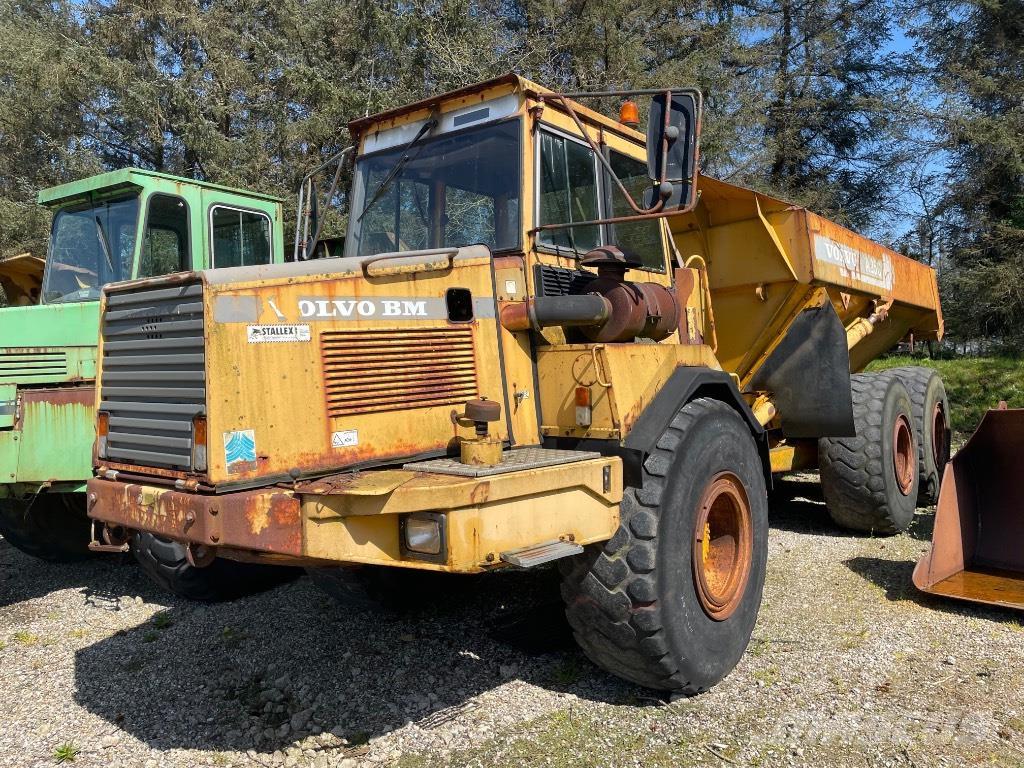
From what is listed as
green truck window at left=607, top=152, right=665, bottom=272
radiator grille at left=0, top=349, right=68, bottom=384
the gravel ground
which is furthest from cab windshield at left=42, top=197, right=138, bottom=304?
green truck window at left=607, top=152, right=665, bottom=272

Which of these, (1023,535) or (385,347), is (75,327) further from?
(1023,535)

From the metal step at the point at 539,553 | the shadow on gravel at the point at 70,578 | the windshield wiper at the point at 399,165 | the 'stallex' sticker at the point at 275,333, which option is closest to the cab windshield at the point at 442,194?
the windshield wiper at the point at 399,165

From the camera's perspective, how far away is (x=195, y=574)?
5332 millimetres

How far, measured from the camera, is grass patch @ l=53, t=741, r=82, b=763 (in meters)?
3.54

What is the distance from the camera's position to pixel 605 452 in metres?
3.73

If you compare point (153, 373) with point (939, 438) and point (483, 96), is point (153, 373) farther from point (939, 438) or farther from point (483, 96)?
point (939, 438)

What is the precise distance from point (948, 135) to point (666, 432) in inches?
769

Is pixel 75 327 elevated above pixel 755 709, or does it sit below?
above

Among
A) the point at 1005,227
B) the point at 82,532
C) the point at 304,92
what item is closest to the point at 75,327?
the point at 82,532

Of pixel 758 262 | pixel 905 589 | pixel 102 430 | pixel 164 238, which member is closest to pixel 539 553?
pixel 102 430

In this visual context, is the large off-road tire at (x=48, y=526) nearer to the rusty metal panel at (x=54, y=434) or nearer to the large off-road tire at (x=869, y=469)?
the rusty metal panel at (x=54, y=434)

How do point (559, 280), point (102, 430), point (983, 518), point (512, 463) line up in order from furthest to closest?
point (983, 518) < point (559, 280) < point (102, 430) < point (512, 463)

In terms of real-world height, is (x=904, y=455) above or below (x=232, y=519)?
below

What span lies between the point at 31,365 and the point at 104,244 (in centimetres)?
146
